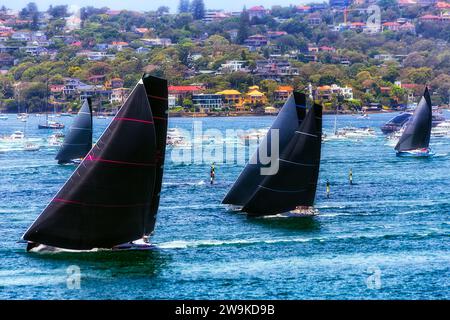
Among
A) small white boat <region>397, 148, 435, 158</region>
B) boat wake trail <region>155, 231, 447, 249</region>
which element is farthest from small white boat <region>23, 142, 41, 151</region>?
boat wake trail <region>155, 231, 447, 249</region>

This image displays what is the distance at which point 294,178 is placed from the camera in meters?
48.4

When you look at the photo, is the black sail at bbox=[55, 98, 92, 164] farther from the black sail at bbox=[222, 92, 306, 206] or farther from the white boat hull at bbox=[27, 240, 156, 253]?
the white boat hull at bbox=[27, 240, 156, 253]

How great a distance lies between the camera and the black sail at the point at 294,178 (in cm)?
4825

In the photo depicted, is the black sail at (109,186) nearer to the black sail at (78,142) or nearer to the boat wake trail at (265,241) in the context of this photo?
the boat wake trail at (265,241)

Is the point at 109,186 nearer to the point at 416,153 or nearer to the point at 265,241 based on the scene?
the point at 265,241

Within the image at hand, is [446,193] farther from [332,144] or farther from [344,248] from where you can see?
[332,144]

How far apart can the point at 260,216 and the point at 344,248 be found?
6.87 metres

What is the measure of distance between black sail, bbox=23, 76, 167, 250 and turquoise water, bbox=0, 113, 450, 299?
704mm

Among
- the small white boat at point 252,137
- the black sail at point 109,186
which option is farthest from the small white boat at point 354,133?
the black sail at point 109,186

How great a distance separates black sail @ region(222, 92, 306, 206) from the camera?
5144 centimetres

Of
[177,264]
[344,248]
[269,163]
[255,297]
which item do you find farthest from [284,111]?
[255,297]

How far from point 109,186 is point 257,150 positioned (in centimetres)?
1499

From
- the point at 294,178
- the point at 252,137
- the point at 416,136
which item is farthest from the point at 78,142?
the point at 252,137

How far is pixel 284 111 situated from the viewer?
52.8 m
